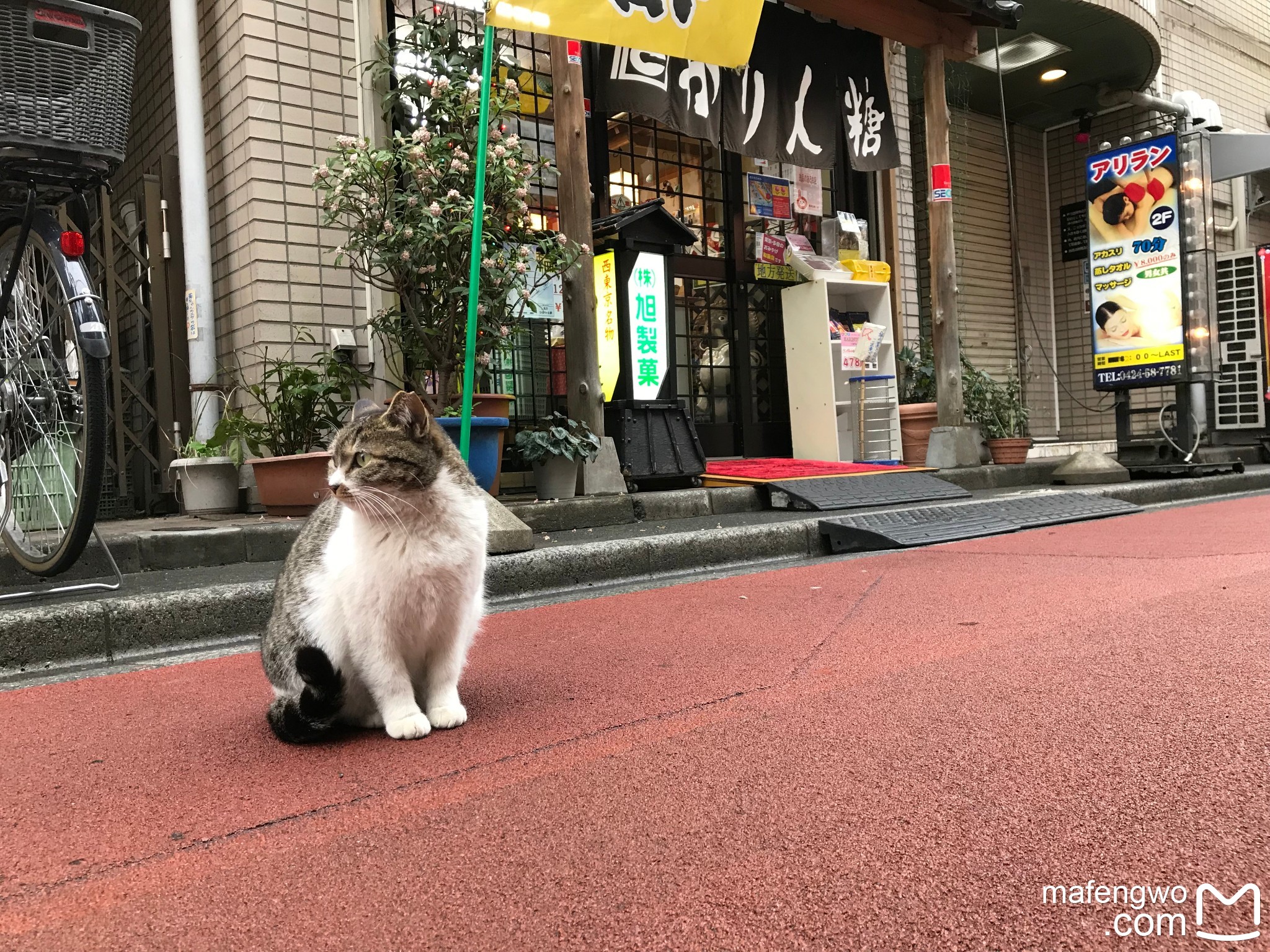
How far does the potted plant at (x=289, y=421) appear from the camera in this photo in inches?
198

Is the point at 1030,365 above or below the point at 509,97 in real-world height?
below

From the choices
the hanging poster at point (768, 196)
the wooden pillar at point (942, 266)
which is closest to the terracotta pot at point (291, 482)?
the hanging poster at point (768, 196)

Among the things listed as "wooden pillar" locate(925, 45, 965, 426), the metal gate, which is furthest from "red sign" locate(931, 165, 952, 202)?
the metal gate

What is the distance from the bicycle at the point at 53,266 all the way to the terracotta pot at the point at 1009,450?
7853 mm

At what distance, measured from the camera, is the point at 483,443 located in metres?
5.11

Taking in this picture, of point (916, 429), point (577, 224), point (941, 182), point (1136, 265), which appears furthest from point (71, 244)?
point (1136, 265)

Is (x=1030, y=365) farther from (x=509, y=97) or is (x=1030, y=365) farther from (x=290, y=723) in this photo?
(x=290, y=723)

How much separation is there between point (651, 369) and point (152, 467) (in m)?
3.85

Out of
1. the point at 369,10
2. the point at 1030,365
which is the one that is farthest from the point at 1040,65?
the point at 369,10

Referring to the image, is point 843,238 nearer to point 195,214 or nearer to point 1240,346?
point 195,214

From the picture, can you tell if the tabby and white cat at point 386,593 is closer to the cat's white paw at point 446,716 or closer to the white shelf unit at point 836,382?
the cat's white paw at point 446,716

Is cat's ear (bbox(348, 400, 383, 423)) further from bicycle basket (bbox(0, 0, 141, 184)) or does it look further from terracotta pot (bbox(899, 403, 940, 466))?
terracotta pot (bbox(899, 403, 940, 466))

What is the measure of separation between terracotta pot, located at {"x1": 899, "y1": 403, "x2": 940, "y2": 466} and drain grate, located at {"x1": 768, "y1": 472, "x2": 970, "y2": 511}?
1.71m

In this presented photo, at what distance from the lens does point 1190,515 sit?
6363 mm
